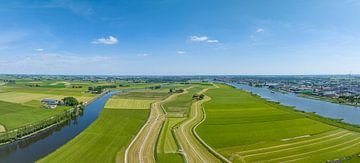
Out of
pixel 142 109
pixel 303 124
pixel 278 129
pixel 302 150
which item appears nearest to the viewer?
pixel 302 150

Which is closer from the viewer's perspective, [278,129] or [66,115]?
[278,129]

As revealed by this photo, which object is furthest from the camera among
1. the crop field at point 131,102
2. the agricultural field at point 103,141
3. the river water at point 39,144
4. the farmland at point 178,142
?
the crop field at point 131,102

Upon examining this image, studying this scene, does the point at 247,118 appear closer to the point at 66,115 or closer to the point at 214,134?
the point at 214,134

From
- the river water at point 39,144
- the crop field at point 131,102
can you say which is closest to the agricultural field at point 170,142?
the river water at point 39,144

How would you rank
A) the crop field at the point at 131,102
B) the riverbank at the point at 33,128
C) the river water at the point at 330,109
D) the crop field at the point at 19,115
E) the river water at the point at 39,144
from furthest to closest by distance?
the crop field at the point at 131,102 → the river water at the point at 330,109 → the crop field at the point at 19,115 → the riverbank at the point at 33,128 → the river water at the point at 39,144

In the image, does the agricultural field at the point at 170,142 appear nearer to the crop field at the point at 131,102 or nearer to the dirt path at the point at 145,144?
the dirt path at the point at 145,144

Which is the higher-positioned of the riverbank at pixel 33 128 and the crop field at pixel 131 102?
the crop field at pixel 131 102

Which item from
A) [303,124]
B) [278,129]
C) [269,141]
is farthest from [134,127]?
[303,124]

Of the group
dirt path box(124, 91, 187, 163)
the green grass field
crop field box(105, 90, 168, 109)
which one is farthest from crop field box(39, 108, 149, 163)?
crop field box(105, 90, 168, 109)
